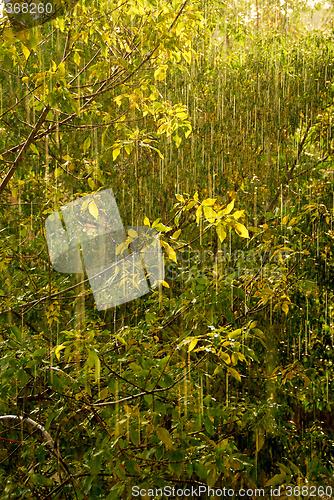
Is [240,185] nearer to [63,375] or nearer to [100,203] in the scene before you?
[100,203]

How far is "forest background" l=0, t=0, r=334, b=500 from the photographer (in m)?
1.89

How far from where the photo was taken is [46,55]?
330 cm

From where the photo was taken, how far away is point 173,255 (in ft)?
6.04

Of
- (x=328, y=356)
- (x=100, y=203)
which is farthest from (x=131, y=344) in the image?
(x=328, y=356)

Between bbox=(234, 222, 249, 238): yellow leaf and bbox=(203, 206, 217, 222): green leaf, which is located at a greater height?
bbox=(203, 206, 217, 222): green leaf

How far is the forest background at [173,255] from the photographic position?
6.21ft

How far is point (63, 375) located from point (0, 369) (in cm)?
32
